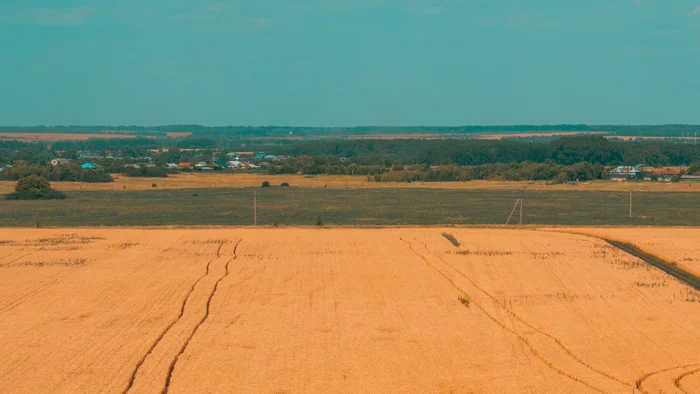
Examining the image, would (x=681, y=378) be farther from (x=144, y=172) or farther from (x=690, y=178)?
(x=144, y=172)

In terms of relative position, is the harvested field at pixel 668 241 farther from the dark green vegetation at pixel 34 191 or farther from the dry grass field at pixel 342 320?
the dark green vegetation at pixel 34 191

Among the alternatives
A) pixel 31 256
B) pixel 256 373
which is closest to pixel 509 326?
pixel 256 373

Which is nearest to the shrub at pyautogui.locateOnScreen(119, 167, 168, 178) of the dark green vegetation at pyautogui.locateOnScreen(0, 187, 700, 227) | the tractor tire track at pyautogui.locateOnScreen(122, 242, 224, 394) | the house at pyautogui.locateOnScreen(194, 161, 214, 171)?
the house at pyautogui.locateOnScreen(194, 161, 214, 171)

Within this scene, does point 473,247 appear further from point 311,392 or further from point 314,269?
point 311,392

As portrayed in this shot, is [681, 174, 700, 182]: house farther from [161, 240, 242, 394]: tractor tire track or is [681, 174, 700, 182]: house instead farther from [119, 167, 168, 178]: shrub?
[161, 240, 242, 394]: tractor tire track

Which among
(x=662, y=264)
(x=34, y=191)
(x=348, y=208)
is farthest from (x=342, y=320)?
(x=34, y=191)

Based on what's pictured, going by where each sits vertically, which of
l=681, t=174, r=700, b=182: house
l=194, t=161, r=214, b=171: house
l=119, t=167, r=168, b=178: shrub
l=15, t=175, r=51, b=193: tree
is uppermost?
l=15, t=175, r=51, b=193: tree
